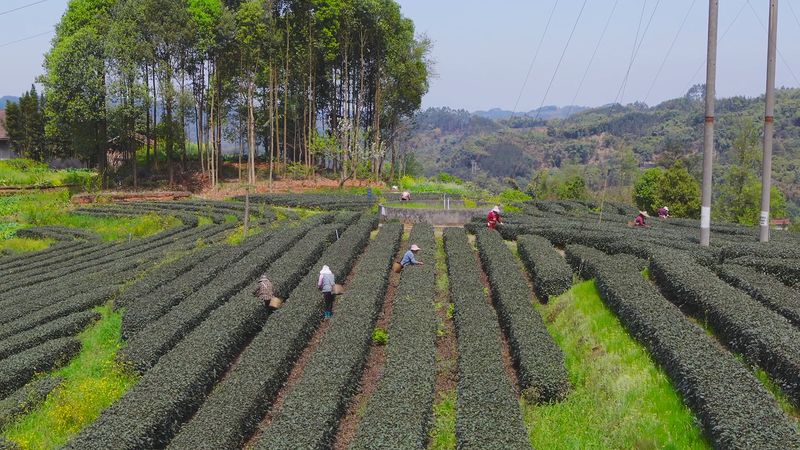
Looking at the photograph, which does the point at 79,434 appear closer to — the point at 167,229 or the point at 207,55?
the point at 167,229

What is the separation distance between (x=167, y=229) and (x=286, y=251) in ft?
40.3

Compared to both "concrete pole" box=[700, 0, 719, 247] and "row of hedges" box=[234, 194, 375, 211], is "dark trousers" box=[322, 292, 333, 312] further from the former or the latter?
"row of hedges" box=[234, 194, 375, 211]

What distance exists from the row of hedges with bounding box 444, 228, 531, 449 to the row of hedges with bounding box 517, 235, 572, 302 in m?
1.76

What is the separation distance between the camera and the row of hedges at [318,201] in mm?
36875

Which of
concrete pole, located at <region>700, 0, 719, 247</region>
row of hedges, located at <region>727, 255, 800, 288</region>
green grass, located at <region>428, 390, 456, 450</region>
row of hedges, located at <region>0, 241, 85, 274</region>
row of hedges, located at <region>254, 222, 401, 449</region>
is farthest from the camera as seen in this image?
row of hedges, located at <region>0, 241, 85, 274</region>

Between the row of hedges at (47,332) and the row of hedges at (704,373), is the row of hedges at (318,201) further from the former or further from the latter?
the row of hedges at (704,373)

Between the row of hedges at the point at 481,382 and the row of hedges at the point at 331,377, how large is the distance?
Result: 2121 millimetres

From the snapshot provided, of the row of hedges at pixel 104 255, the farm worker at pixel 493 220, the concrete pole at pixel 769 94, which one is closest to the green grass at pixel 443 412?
the farm worker at pixel 493 220

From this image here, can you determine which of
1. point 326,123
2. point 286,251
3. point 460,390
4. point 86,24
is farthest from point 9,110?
point 460,390

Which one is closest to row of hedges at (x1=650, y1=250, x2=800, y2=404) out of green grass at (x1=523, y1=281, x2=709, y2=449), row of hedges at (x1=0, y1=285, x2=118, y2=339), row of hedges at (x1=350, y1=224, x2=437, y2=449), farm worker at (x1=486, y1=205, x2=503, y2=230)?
green grass at (x1=523, y1=281, x2=709, y2=449)

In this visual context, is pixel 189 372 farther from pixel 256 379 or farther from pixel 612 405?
pixel 612 405

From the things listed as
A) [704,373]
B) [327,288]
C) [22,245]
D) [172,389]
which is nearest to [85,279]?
[327,288]

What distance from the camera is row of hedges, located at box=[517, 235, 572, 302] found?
17.0m

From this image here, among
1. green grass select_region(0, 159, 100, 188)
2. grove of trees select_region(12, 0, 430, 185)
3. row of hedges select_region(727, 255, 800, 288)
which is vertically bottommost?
row of hedges select_region(727, 255, 800, 288)
